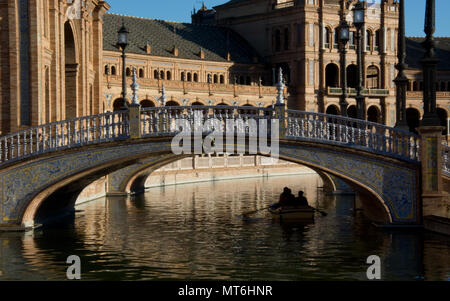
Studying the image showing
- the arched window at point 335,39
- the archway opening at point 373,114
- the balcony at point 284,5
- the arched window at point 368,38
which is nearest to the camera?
the arched window at point 335,39

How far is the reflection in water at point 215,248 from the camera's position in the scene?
16.6 meters

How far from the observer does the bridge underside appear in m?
21.6

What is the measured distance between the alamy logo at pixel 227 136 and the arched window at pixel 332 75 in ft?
209

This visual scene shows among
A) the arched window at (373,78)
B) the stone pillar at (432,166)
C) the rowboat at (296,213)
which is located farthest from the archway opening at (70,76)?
the arched window at (373,78)

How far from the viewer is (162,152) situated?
2255cm

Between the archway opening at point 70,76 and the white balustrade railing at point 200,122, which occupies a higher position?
the archway opening at point 70,76

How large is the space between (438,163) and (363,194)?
3377 millimetres

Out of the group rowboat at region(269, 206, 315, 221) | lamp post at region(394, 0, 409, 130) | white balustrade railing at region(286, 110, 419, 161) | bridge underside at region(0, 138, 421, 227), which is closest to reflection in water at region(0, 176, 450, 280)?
rowboat at region(269, 206, 315, 221)

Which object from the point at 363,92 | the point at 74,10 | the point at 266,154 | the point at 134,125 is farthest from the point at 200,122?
the point at 363,92

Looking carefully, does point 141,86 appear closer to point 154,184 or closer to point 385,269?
point 154,184

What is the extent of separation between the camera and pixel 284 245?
2023cm

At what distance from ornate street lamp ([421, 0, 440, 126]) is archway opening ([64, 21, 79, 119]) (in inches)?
651

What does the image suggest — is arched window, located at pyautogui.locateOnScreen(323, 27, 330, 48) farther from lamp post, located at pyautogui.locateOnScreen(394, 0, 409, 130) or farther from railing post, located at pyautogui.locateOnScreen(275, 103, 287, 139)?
railing post, located at pyautogui.locateOnScreen(275, 103, 287, 139)

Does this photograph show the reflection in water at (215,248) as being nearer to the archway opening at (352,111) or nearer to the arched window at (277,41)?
the arched window at (277,41)
